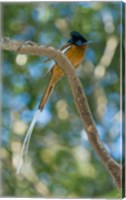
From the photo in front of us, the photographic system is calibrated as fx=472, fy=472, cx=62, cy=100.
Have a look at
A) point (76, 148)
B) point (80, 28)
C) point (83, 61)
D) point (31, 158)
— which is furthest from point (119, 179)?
point (80, 28)

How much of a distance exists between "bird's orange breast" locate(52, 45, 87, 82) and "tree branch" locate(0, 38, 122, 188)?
0.02 metres

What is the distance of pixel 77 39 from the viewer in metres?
2.01

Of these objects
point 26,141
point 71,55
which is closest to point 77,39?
point 71,55

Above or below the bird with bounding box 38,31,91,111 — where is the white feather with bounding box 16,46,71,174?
below

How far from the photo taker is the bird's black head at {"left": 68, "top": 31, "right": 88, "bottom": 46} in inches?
78.8

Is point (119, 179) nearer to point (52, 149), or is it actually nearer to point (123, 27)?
point (52, 149)

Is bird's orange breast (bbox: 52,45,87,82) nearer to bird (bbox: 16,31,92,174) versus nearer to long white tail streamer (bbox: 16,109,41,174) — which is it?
bird (bbox: 16,31,92,174)

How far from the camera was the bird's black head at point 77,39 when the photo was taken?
6.57ft

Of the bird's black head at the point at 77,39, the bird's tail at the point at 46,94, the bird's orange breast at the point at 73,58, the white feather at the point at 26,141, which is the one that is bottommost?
the white feather at the point at 26,141

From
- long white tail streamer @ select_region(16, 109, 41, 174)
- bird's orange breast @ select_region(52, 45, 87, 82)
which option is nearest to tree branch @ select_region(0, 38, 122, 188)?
bird's orange breast @ select_region(52, 45, 87, 82)

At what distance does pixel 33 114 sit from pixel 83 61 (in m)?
0.31

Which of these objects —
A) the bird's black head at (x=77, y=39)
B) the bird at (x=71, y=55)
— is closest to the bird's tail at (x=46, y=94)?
the bird at (x=71, y=55)

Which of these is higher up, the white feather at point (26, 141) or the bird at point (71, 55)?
the bird at point (71, 55)

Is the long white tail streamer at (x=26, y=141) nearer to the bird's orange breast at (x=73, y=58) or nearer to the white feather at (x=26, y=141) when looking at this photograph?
the white feather at (x=26, y=141)
